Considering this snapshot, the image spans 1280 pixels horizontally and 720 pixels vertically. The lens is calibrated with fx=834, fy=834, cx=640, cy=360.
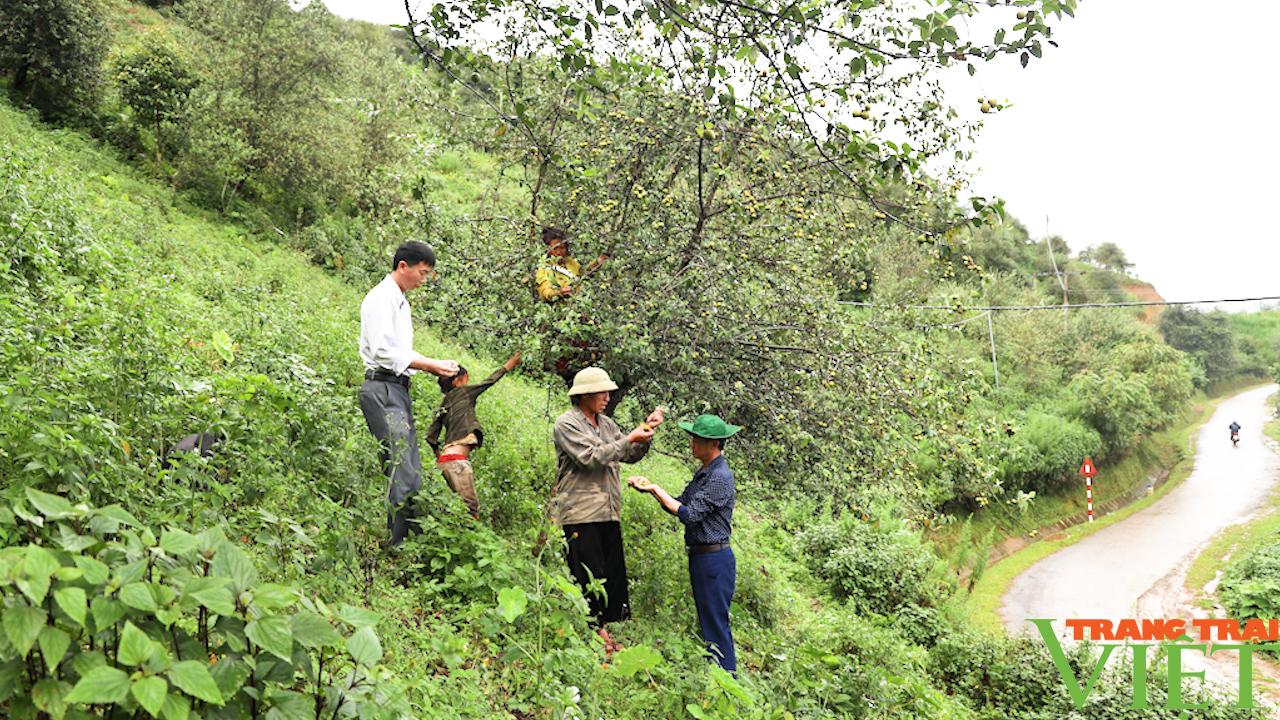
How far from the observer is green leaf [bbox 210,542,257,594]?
78.2 inches

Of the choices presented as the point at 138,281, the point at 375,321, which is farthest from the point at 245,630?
the point at 138,281

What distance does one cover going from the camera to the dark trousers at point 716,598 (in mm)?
5309

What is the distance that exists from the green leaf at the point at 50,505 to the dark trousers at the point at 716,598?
13.0ft

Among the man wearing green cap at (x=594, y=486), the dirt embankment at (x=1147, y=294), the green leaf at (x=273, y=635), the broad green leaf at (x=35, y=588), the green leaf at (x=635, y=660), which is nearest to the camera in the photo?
the broad green leaf at (x=35, y=588)

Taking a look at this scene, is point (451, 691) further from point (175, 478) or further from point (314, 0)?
point (314, 0)

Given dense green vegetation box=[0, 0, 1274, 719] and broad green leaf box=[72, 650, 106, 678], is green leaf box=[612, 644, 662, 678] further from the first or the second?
broad green leaf box=[72, 650, 106, 678]

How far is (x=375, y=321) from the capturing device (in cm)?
489

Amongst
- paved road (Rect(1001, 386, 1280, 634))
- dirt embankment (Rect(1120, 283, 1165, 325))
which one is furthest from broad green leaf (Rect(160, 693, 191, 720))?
dirt embankment (Rect(1120, 283, 1165, 325))

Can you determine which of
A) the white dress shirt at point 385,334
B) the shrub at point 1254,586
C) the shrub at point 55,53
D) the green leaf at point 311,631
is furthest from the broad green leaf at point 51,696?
the shrub at point 1254,586

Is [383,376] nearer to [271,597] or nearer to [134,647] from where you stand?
[271,597]

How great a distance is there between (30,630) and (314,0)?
2147 cm

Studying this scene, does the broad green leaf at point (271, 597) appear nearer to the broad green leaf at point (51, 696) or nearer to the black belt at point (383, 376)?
the broad green leaf at point (51, 696)

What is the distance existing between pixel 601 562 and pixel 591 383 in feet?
3.77

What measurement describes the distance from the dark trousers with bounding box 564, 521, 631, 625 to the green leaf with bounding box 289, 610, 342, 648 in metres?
3.17
